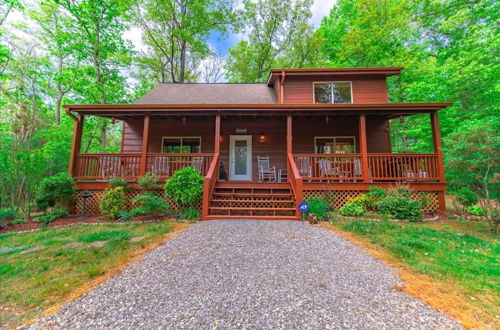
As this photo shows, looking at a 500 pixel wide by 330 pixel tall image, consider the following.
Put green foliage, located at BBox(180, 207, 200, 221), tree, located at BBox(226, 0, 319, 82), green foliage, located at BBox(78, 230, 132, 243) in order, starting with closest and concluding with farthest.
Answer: green foliage, located at BBox(78, 230, 132, 243) < green foliage, located at BBox(180, 207, 200, 221) < tree, located at BBox(226, 0, 319, 82)

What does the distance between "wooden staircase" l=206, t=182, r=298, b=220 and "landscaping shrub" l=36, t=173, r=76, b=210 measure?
4.36 meters

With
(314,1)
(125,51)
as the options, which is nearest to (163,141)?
(125,51)

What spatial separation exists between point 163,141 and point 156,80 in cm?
1036

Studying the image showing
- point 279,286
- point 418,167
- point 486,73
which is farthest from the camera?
point 486,73

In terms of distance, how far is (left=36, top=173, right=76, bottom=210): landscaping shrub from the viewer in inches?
232

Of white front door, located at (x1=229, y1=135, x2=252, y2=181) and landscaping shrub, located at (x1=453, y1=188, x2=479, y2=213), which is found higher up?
white front door, located at (x1=229, y1=135, x2=252, y2=181)

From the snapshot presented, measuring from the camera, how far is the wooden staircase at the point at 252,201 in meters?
5.79

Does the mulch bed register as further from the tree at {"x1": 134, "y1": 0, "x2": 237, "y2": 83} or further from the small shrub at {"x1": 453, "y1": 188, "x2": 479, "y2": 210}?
the tree at {"x1": 134, "y1": 0, "x2": 237, "y2": 83}

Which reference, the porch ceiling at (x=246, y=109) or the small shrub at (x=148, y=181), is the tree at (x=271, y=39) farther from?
the small shrub at (x=148, y=181)

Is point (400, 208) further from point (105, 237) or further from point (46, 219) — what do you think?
point (46, 219)

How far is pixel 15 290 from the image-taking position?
96.1 inches

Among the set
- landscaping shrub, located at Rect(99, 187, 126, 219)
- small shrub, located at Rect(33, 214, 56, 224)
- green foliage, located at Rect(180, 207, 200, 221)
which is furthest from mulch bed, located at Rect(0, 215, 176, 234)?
green foliage, located at Rect(180, 207, 200, 221)

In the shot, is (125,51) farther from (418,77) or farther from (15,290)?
(418,77)

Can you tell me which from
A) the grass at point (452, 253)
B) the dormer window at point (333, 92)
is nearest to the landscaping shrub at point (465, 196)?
the grass at point (452, 253)
